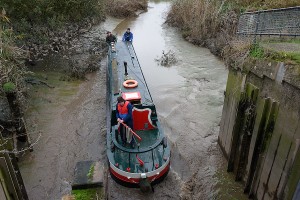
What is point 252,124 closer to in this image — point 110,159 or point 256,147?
point 256,147

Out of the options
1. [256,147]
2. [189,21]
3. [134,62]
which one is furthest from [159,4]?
[256,147]

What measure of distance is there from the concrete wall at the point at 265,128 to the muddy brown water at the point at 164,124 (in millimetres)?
1089

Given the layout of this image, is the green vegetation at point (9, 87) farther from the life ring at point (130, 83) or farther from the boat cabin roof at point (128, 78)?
the life ring at point (130, 83)

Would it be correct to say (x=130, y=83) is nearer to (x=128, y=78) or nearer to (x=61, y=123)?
(x=128, y=78)

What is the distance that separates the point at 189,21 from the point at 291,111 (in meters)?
17.3

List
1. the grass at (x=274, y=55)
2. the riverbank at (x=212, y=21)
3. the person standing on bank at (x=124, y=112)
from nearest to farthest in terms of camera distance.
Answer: the grass at (x=274, y=55), the person standing on bank at (x=124, y=112), the riverbank at (x=212, y=21)

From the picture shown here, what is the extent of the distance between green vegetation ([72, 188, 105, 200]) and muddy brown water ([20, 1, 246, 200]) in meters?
4.79

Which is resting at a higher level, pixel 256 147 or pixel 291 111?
pixel 291 111

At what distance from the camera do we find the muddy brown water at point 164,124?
8.90 meters

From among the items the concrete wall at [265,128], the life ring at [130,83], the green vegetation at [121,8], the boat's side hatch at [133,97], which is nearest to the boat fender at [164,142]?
the boat's side hatch at [133,97]

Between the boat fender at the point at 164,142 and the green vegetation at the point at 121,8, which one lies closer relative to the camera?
the boat fender at the point at 164,142

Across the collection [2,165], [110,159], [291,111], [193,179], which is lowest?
[193,179]

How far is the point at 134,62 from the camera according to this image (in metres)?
13.6

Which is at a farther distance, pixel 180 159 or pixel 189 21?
pixel 189 21
